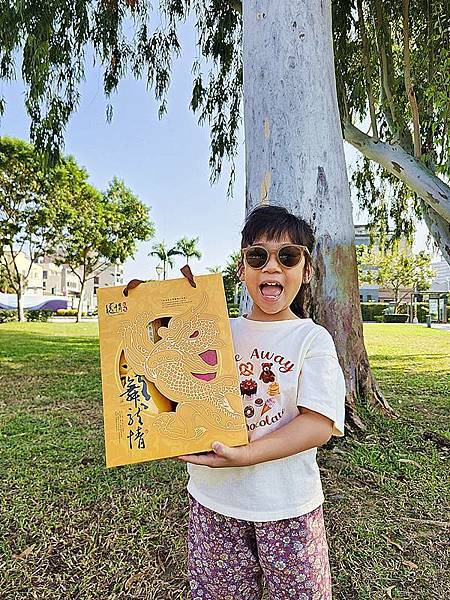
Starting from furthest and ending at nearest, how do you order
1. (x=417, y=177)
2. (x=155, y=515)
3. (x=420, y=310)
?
(x=420, y=310), (x=417, y=177), (x=155, y=515)

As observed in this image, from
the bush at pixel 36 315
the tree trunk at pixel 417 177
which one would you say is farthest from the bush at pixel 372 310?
the tree trunk at pixel 417 177

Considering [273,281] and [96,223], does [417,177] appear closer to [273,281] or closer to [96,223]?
[273,281]

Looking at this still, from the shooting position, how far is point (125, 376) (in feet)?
3.74

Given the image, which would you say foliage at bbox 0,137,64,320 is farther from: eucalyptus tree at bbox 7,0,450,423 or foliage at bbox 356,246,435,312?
foliage at bbox 356,246,435,312

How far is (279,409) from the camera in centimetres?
113

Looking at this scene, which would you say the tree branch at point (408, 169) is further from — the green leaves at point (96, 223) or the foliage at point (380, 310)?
the foliage at point (380, 310)

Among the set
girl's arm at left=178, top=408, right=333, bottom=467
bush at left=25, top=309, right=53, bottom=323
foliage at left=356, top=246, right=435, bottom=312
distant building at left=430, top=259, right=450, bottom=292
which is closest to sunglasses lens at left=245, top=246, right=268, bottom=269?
girl's arm at left=178, top=408, right=333, bottom=467

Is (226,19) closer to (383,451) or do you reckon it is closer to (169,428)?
(383,451)

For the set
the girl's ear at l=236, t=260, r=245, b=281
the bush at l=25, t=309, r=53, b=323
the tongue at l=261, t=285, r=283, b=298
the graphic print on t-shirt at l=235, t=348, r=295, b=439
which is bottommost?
the bush at l=25, t=309, r=53, b=323

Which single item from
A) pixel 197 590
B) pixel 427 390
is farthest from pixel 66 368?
pixel 197 590

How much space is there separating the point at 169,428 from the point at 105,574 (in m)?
1.01

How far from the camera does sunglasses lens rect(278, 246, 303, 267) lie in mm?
1174

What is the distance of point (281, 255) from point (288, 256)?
0.02 metres

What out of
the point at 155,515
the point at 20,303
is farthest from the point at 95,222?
the point at 155,515
